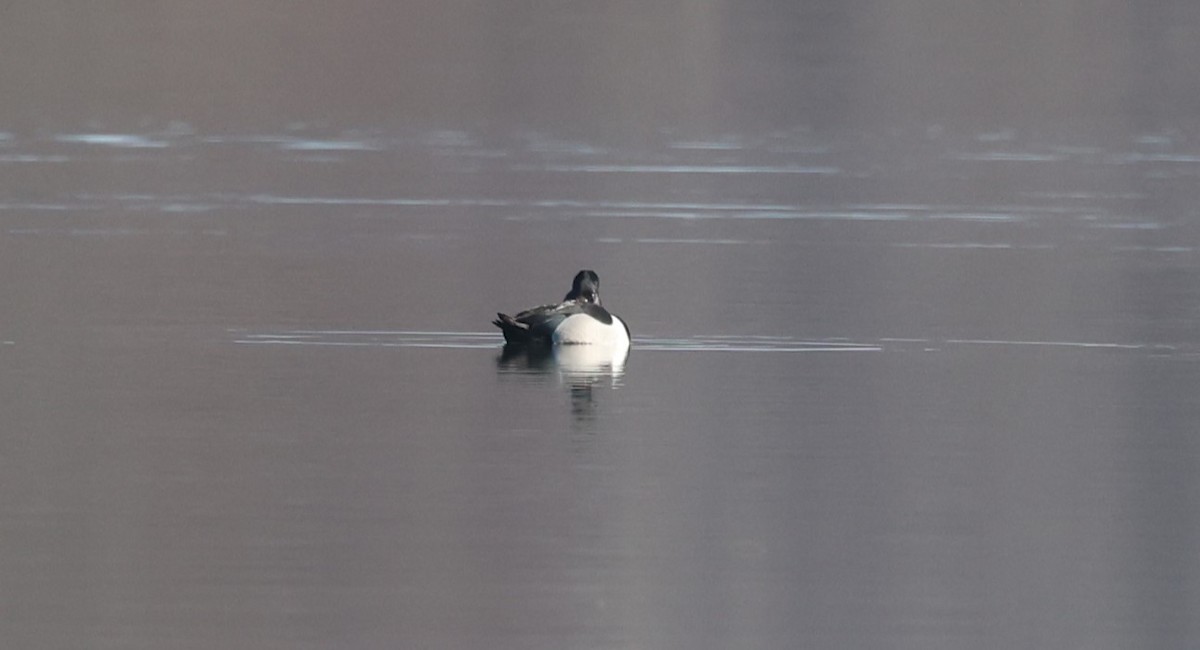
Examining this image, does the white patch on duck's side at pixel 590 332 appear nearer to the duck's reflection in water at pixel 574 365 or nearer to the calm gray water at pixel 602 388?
the duck's reflection in water at pixel 574 365

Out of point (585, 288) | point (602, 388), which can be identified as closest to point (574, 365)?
point (585, 288)

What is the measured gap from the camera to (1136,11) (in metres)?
76.2

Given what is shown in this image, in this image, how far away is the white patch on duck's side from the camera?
16391mm

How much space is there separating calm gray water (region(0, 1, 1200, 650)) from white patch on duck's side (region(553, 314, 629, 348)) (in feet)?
0.88

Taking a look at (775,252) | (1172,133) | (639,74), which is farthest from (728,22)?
(775,252)

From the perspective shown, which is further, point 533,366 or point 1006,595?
point 533,366

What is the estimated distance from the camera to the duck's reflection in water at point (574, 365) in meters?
15.2

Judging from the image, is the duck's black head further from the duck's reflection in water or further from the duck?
the duck's reflection in water

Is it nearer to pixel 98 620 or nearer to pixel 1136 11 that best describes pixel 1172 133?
pixel 98 620

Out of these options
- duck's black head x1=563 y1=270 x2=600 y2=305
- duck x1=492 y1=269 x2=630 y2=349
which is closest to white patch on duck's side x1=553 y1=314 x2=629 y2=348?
duck x1=492 y1=269 x2=630 y2=349

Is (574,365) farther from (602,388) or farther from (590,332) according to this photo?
(602,388)

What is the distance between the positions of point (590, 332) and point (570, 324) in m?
0.30

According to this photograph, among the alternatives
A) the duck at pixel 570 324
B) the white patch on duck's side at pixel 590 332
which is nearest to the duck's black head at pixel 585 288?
the duck at pixel 570 324

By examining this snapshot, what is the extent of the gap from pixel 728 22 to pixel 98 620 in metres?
62.7
